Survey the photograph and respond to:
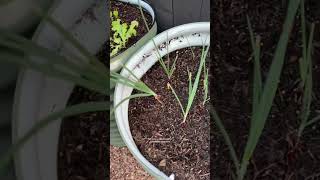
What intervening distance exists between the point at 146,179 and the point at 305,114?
0.37 metres

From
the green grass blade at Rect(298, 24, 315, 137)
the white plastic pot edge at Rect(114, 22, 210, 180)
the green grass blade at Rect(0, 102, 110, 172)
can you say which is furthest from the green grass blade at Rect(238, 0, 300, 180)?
the green grass blade at Rect(0, 102, 110, 172)

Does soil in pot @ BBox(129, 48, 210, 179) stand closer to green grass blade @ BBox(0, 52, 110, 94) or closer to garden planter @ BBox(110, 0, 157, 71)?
garden planter @ BBox(110, 0, 157, 71)

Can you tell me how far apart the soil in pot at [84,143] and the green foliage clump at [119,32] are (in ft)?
0.60

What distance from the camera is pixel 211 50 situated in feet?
3.88

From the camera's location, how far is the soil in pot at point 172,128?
1160 mm

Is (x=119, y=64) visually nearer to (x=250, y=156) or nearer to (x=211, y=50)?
(x=211, y=50)

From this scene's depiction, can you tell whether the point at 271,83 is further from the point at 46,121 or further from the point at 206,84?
the point at 46,121

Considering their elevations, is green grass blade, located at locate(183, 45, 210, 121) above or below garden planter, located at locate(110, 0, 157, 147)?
below

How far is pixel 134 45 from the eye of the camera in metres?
1.14

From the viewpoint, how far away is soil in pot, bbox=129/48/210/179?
1.16m

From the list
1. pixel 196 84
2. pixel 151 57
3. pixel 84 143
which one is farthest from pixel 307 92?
pixel 84 143

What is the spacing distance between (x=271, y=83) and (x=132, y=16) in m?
0.36

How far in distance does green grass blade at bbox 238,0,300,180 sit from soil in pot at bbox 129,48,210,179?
13 centimetres

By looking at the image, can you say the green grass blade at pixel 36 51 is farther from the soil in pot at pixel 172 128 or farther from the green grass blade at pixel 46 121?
the soil in pot at pixel 172 128
